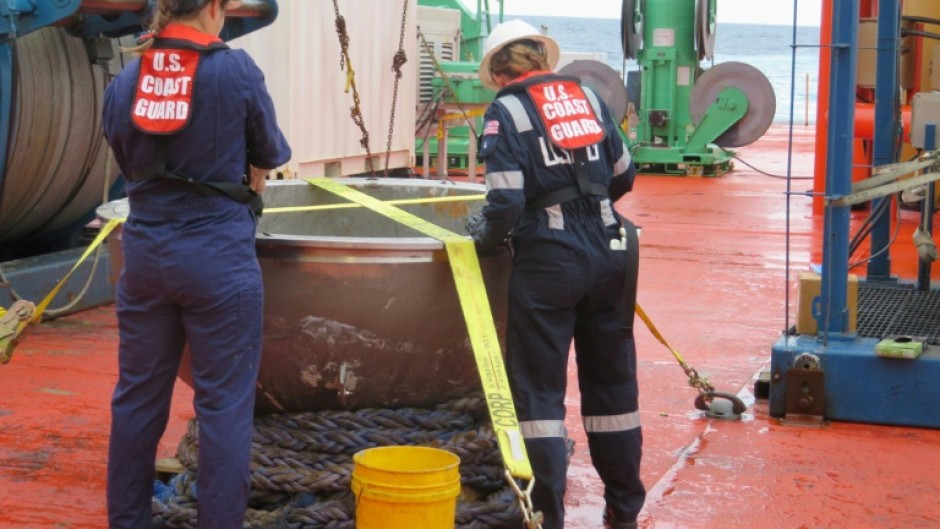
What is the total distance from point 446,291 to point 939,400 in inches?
103

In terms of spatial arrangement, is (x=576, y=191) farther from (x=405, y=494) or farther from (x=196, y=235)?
(x=196, y=235)

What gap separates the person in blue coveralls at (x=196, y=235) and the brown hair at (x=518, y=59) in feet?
2.70

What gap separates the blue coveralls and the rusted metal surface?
0.24 m

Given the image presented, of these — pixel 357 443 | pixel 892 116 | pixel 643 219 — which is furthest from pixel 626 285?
pixel 643 219

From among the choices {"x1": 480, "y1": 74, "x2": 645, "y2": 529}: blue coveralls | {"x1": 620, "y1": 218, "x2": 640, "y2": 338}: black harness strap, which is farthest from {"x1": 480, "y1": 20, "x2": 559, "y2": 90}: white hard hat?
{"x1": 620, "y1": 218, "x2": 640, "y2": 338}: black harness strap

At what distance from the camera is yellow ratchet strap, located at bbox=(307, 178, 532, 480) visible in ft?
12.5

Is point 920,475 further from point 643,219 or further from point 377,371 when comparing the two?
point 643,219

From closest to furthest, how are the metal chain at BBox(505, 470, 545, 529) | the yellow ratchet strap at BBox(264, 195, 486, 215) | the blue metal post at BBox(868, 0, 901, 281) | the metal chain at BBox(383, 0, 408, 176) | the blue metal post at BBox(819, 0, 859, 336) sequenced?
the metal chain at BBox(505, 470, 545, 529)
the yellow ratchet strap at BBox(264, 195, 486, 215)
the blue metal post at BBox(819, 0, 859, 336)
the metal chain at BBox(383, 0, 408, 176)
the blue metal post at BBox(868, 0, 901, 281)

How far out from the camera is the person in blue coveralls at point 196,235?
3604 mm

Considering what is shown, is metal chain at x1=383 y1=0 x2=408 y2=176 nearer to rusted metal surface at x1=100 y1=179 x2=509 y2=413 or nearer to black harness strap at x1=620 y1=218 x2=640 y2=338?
rusted metal surface at x1=100 y1=179 x2=509 y2=413

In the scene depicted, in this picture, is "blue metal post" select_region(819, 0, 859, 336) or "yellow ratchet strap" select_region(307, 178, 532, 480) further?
"blue metal post" select_region(819, 0, 859, 336)

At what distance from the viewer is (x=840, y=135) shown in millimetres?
5742

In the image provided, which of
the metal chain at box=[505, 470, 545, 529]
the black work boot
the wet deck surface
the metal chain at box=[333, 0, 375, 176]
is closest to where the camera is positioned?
the metal chain at box=[505, 470, 545, 529]

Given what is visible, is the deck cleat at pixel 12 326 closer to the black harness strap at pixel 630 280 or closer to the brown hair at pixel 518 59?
the brown hair at pixel 518 59
